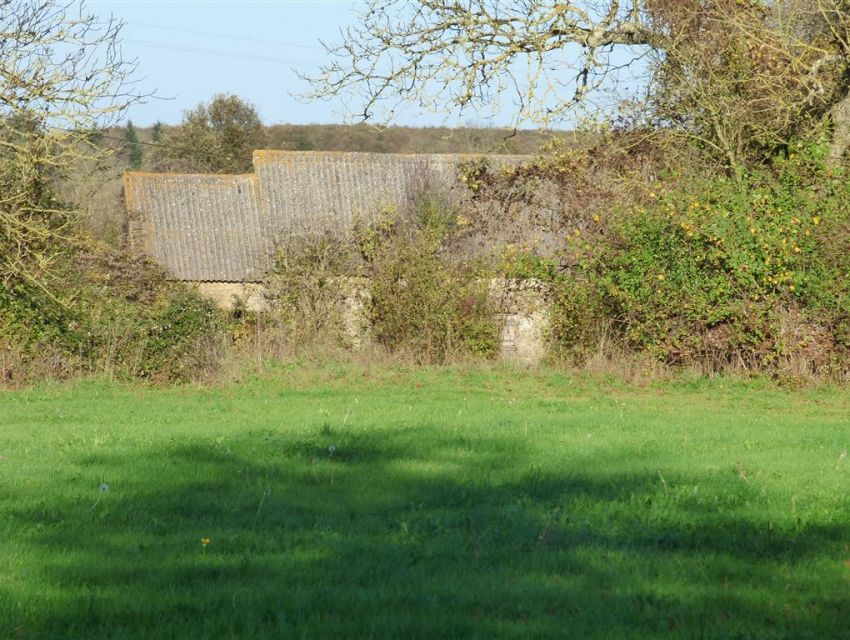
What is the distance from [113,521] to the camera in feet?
22.9

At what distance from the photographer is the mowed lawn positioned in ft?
16.7

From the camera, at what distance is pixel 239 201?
38.7 m

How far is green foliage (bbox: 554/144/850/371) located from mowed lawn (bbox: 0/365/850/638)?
540 cm

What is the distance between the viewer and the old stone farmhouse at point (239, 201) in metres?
37.6

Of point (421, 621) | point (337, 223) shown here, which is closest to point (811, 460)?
point (421, 621)

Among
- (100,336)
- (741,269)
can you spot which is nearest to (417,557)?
(741,269)

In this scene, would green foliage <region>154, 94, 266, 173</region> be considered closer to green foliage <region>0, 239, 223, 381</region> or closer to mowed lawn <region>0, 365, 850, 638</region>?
green foliage <region>0, 239, 223, 381</region>

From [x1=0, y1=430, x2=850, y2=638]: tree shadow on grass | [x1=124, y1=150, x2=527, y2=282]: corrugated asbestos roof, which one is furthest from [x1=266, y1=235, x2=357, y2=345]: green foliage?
[x1=0, y1=430, x2=850, y2=638]: tree shadow on grass

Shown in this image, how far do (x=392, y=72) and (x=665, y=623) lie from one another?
17101 mm

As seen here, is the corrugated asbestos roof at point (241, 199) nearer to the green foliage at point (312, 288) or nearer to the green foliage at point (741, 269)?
the green foliage at point (312, 288)

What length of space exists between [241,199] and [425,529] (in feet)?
108

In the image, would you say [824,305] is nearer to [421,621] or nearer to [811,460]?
[811,460]

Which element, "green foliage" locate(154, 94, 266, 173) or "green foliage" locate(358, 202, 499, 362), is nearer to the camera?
"green foliage" locate(358, 202, 499, 362)

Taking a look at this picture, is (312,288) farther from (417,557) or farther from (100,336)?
(417,557)
